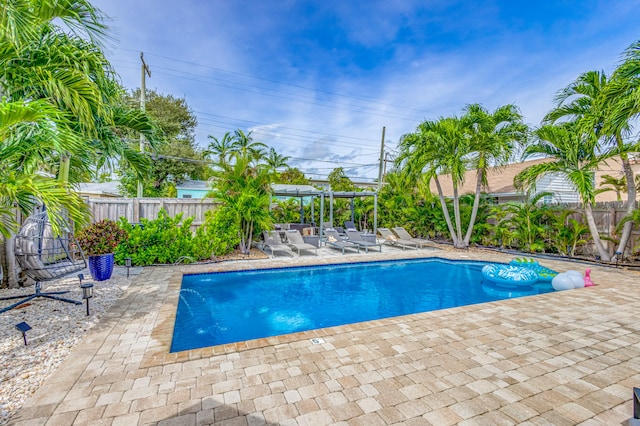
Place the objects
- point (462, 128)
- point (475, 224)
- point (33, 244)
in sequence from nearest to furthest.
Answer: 1. point (33, 244)
2. point (462, 128)
3. point (475, 224)

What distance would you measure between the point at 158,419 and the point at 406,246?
42.8ft

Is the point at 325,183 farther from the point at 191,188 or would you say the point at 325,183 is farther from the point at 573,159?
the point at 573,159

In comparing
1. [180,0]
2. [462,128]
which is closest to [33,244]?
[180,0]

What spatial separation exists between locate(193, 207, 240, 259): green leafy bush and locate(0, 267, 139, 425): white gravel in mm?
3280

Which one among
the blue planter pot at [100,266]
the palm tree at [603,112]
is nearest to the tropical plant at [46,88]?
the blue planter pot at [100,266]

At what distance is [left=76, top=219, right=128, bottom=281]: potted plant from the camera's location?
6988 mm

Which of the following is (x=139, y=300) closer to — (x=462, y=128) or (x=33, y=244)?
(x=33, y=244)

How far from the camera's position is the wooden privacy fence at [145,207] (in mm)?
11500

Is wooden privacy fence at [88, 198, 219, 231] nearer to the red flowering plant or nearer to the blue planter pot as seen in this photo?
the red flowering plant

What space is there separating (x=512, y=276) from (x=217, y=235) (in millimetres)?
9233

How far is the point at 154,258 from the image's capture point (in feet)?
29.8

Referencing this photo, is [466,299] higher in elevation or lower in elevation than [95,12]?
lower

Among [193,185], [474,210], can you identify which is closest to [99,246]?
[474,210]

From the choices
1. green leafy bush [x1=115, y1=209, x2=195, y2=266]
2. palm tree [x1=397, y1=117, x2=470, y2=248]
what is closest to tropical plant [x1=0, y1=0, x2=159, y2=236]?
green leafy bush [x1=115, y1=209, x2=195, y2=266]
